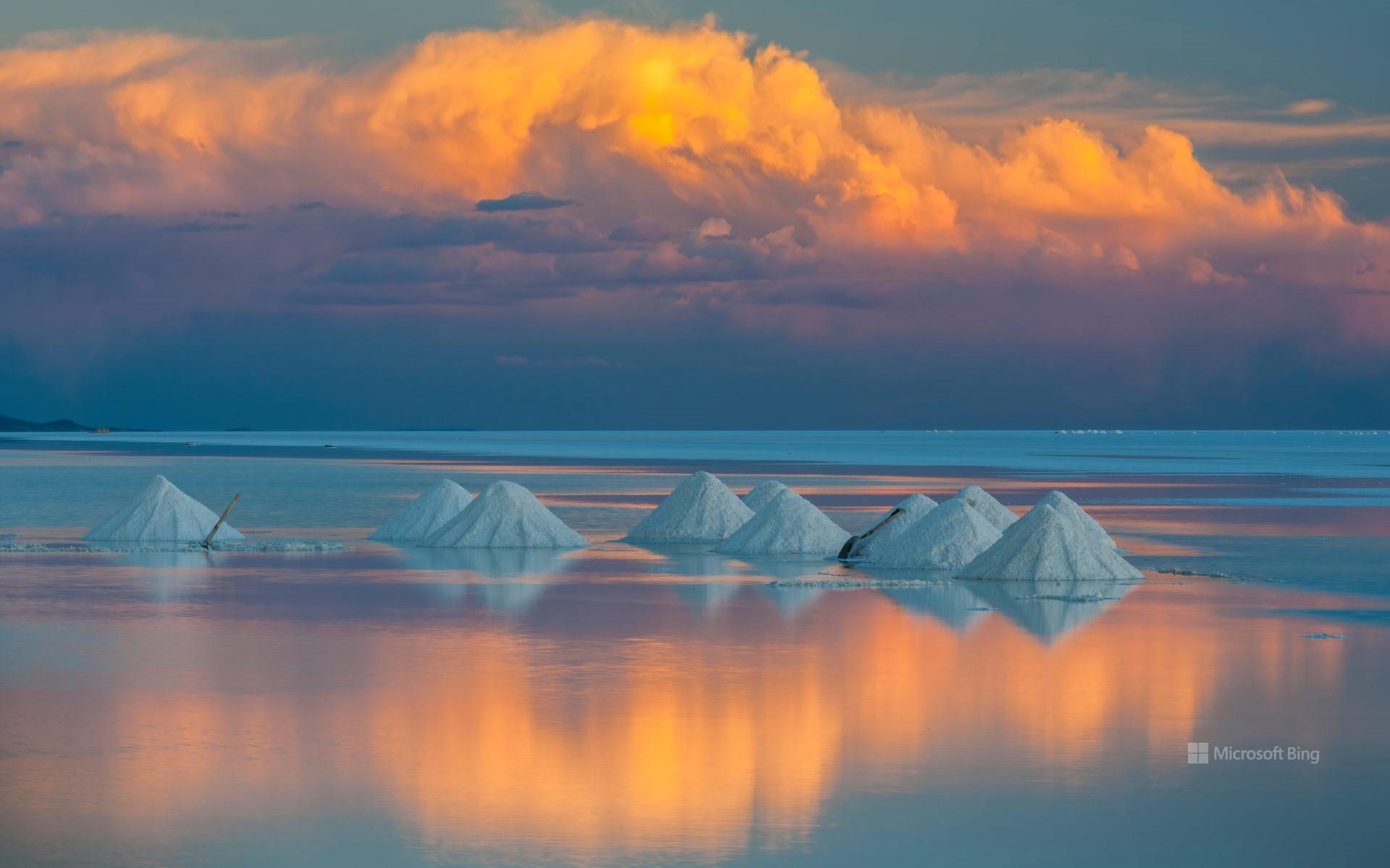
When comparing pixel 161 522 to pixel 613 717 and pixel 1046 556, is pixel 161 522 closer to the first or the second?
pixel 1046 556

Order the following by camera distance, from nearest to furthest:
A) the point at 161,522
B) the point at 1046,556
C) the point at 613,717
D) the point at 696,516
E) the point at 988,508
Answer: the point at 613,717 → the point at 1046,556 → the point at 988,508 → the point at 161,522 → the point at 696,516

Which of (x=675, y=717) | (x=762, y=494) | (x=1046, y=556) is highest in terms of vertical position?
(x=762, y=494)

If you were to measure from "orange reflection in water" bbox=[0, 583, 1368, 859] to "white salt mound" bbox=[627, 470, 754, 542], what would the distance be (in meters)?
12.1

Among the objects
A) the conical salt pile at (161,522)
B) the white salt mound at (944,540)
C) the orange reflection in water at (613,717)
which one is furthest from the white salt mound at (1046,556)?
the conical salt pile at (161,522)

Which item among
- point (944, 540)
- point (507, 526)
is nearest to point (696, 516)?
point (507, 526)

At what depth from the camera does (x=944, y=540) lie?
24234 mm

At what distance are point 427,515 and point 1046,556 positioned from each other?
13.2 metres

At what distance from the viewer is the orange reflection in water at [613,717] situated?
30.7 feet

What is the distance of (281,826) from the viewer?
8.88m

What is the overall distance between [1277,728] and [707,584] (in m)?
11.2

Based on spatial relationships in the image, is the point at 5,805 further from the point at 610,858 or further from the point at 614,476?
the point at 614,476

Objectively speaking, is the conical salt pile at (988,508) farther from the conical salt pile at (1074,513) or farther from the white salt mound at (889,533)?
the conical salt pile at (1074,513)

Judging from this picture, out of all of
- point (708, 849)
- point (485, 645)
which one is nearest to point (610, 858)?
point (708, 849)

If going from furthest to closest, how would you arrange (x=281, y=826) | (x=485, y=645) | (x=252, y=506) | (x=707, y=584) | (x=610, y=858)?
(x=252, y=506)
(x=707, y=584)
(x=485, y=645)
(x=281, y=826)
(x=610, y=858)
